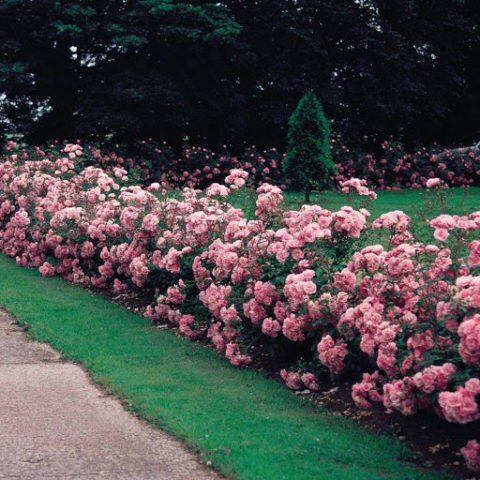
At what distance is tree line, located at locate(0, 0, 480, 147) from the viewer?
19.4 m

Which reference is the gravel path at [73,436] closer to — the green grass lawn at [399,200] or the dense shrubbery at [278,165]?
the green grass lawn at [399,200]

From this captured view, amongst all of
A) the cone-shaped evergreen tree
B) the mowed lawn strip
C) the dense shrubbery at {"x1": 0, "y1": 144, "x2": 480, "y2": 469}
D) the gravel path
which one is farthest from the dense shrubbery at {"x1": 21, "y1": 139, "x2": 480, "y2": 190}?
the gravel path

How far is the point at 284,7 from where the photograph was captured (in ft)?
69.6

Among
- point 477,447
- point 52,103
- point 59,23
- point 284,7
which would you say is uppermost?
point 284,7

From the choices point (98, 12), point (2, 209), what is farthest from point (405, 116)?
point (2, 209)

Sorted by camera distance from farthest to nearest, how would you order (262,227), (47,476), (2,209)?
(2,209), (262,227), (47,476)

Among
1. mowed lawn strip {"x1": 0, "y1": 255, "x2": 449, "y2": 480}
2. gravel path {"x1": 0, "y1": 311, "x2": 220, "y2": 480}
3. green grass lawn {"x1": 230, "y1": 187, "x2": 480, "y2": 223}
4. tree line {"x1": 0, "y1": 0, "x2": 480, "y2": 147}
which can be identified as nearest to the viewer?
gravel path {"x1": 0, "y1": 311, "x2": 220, "y2": 480}

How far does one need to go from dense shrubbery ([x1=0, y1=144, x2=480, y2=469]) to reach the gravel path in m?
1.12

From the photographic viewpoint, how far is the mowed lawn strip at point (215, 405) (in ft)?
13.8

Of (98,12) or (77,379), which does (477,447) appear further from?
(98,12)

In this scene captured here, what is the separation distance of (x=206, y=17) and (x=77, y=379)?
48.2 feet

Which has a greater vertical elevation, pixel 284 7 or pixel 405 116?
pixel 284 7

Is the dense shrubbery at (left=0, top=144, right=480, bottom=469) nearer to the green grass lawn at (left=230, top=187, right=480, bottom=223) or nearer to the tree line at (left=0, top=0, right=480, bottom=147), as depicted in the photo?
the green grass lawn at (left=230, top=187, right=480, bottom=223)

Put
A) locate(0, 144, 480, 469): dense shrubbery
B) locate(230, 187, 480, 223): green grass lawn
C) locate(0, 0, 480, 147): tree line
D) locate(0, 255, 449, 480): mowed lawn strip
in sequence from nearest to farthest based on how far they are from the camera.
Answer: locate(0, 255, 449, 480): mowed lawn strip, locate(0, 144, 480, 469): dense shrubbery, locate(230, 187, 480, 223): green grass lawn, locate(0, 0, 480, 147): tree line
